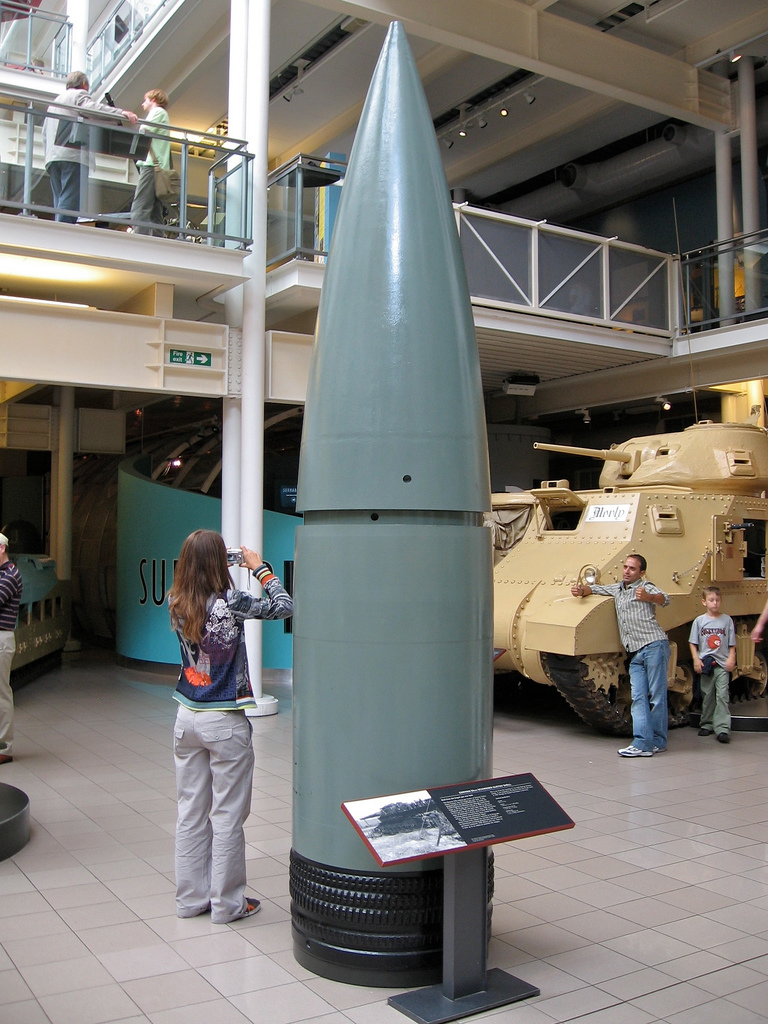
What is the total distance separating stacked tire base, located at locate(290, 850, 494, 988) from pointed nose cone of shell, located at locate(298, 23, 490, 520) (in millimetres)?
1453

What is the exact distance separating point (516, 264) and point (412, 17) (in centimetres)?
297

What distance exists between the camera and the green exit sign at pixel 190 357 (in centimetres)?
975

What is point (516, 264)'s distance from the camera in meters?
12.2

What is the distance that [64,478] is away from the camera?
14.1m

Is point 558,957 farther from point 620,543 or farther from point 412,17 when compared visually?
point 412,17

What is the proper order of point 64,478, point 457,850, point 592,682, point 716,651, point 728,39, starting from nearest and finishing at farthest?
1. point 457,850
2. point 592,682
3. point 716,651
4. point 728,39
5. point 64,478

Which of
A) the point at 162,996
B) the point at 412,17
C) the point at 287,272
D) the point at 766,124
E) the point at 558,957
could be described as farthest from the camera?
the point at 766,124

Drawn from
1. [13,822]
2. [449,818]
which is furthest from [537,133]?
[449,818]

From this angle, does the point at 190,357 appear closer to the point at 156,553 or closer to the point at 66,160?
the point at 66,160

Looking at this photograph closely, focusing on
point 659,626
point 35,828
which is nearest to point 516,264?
point 659,626

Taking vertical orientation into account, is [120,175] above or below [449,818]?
above

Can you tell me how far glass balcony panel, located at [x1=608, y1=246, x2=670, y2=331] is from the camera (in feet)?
42.9

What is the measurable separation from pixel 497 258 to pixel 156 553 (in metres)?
5.58

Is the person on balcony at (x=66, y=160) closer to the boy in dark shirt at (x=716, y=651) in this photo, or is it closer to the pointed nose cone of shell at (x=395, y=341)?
the pointed nose cone of shell at (x=395, y=341)
